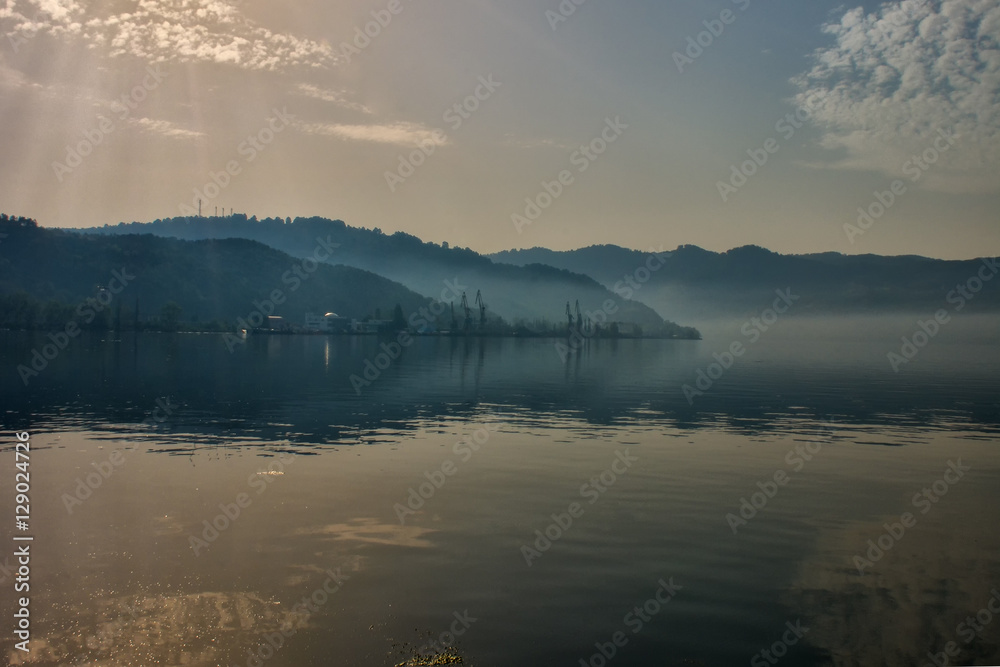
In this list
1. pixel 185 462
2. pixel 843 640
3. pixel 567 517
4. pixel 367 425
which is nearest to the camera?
pixel 843 640

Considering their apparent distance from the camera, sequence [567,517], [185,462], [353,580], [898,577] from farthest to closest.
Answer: [185,462]
[567,517]
[898,577]
[353,580]

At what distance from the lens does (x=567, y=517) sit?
25000 mm

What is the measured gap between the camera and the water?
1566cm

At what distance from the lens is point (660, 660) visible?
1498 centimetres

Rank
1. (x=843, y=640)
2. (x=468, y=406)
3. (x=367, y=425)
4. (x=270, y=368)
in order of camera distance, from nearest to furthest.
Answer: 1. (x=843, y=640)
2. (x=367, y=425)
3. (x=468, y=406)
4. (x=270, y=368)

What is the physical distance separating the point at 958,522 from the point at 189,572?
2457cm

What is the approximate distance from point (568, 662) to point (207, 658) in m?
6.88

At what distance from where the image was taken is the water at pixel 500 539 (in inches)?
616

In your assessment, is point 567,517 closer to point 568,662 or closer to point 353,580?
point 353,580

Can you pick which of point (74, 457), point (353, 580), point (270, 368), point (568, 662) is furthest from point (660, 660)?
point (270, 368)

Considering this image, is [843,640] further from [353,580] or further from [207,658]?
[207,658]

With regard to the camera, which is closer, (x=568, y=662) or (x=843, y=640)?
(x=568, y=662)

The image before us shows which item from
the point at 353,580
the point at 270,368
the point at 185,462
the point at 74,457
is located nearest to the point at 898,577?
the point at 353,580

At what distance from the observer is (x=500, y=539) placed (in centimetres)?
2220
